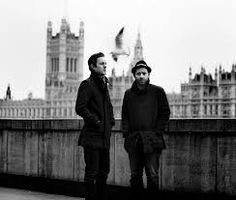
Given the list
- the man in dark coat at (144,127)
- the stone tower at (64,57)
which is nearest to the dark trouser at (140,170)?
the man in dark coat at (144,127)

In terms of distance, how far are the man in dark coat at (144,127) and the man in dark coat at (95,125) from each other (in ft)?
0.72

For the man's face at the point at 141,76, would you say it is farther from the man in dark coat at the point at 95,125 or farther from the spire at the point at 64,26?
the spire at the point at 64,26

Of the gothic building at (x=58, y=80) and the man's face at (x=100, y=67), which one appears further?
the gothic building at (x=58, y=80)

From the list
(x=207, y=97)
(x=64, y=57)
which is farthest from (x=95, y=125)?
(x=64, y=57)

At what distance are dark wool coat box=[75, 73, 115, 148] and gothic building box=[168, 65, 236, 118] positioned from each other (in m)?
103

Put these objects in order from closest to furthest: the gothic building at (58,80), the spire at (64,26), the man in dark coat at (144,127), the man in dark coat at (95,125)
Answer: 1. the man in dark coat at (95,125)
2. the man in dark coat at (144,127)
3. the gothic building at (58,80)
4. the spire at (64,26)

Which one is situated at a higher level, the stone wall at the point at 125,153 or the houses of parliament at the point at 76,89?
the houses of parliament at the point at 76,89

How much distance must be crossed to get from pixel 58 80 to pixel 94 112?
14613 cm

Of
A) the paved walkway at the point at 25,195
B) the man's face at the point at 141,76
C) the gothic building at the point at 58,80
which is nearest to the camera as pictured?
the man's face at the point at 141,76

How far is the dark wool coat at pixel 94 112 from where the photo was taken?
18.9ft

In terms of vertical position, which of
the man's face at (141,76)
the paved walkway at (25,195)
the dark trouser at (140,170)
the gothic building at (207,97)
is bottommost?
→ the paved walkway at (25,195)

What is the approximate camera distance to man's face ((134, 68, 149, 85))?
6059mm

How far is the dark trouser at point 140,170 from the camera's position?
593cm

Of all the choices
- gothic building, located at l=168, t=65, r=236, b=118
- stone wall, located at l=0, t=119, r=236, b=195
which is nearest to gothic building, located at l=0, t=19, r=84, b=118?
gothic building, located at l=168, t=65, r=236, b=118
